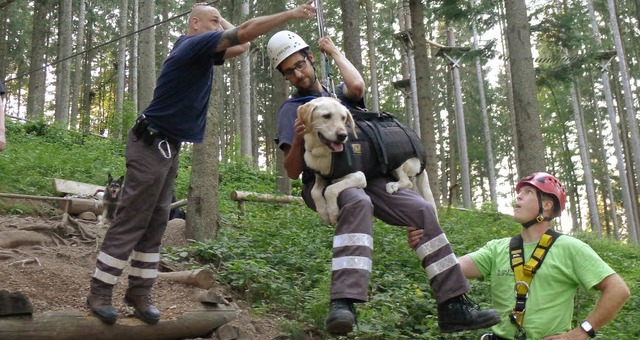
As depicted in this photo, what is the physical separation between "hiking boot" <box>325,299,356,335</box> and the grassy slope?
2.48 m

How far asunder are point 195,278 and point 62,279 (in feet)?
4.42

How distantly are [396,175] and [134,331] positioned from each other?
104 inches

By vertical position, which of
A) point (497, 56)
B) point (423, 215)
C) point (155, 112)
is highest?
point (497, 56)

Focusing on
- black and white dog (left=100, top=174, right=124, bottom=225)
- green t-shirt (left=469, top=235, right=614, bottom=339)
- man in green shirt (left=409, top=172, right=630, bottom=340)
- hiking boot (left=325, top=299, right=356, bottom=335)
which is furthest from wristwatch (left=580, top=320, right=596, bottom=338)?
black and white dog (left=100, top=174, right=124, bottom=225)

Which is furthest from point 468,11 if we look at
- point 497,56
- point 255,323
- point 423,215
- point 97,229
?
point 423,215

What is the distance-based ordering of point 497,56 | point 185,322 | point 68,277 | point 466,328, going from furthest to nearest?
point 497,56, point 68,277, point 185,322, point 466,328

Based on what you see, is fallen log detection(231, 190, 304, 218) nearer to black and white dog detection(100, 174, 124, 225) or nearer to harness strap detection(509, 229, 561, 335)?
black and white dog detection(100, 174, 124, 225)

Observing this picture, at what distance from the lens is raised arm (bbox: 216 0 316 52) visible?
4121mm

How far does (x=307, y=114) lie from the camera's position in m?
3.81

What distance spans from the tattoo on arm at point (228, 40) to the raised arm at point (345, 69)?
2.06 feet

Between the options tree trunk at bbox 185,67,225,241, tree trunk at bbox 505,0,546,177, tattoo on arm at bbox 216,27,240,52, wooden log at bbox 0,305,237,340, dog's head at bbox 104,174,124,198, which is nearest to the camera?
tattoo on arm at bbox 216,27,240,52

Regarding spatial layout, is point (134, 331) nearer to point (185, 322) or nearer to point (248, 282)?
point (185, 322)

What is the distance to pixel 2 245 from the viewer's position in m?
7.10

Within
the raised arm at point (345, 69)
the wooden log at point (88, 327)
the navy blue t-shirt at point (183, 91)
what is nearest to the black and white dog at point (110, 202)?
the wooden log at point (88, 327)
